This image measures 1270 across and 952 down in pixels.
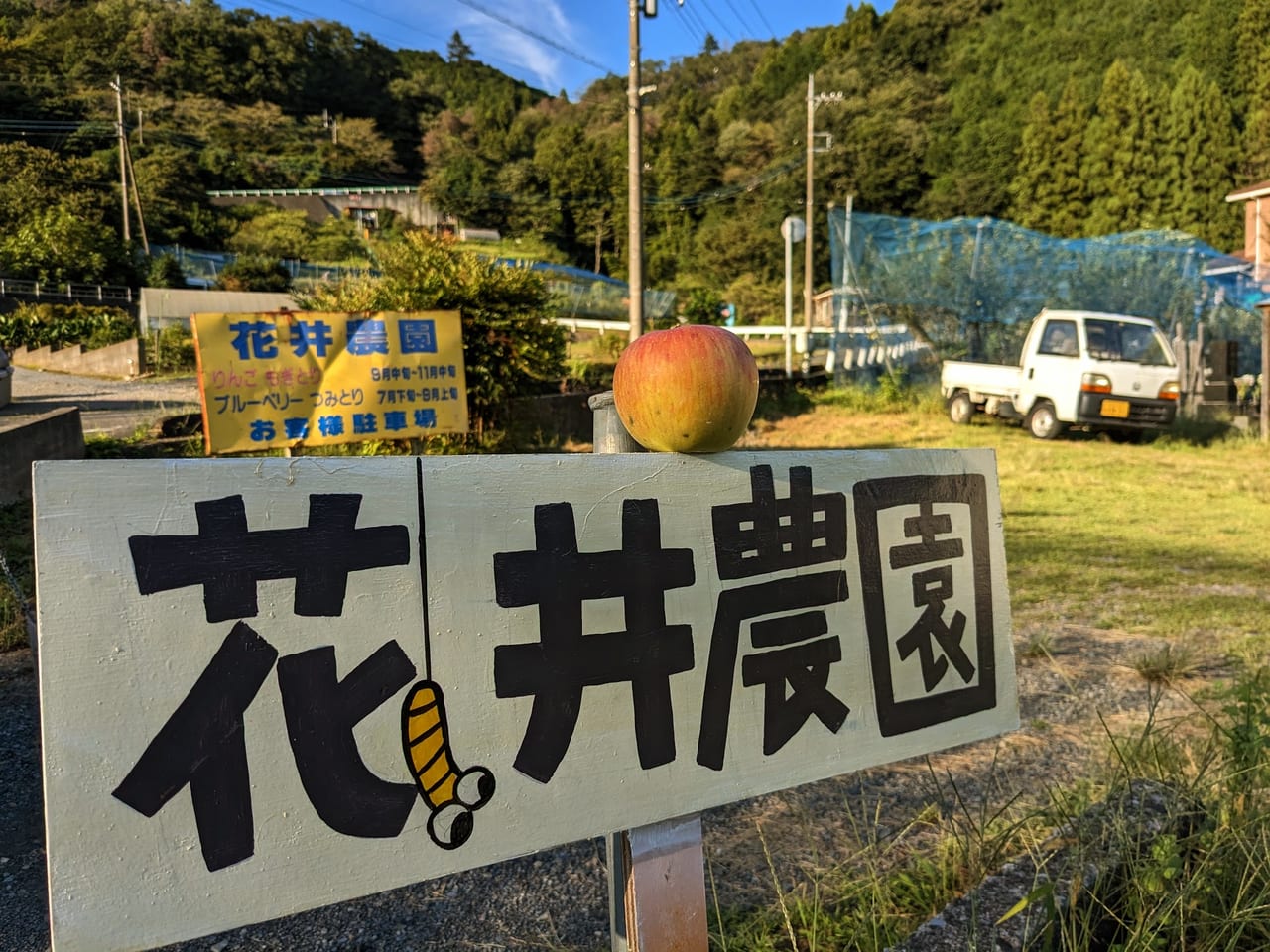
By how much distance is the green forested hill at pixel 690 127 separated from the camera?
80.4ft

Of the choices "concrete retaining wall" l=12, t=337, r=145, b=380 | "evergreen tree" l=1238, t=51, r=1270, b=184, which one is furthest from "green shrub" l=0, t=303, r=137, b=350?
"evergreen tree" l=1238, t=51, r=1270, b=184

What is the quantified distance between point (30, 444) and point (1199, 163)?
4390 cm

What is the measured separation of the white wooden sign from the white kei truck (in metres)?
10.0

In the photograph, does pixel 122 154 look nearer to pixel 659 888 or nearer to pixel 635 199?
pixel 635 199

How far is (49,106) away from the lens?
20.7 meters

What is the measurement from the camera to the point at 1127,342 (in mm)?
10375

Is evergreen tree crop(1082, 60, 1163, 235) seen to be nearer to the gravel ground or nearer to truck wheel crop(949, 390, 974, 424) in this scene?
truck wheel crop(949, 390, 974, 424)

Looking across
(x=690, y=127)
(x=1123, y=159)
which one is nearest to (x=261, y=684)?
(x=1123, y=159)

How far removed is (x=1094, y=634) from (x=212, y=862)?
3946mm

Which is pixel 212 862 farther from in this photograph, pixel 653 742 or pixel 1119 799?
pixel 1119 799

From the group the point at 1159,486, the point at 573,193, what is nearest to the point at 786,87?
the point at 573,193

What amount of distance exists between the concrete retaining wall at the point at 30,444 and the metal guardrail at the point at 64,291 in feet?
55.1

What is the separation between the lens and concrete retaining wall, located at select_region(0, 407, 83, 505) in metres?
5.52

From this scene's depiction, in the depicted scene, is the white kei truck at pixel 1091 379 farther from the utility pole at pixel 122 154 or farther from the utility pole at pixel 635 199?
the utility pole at pixel 122 154
